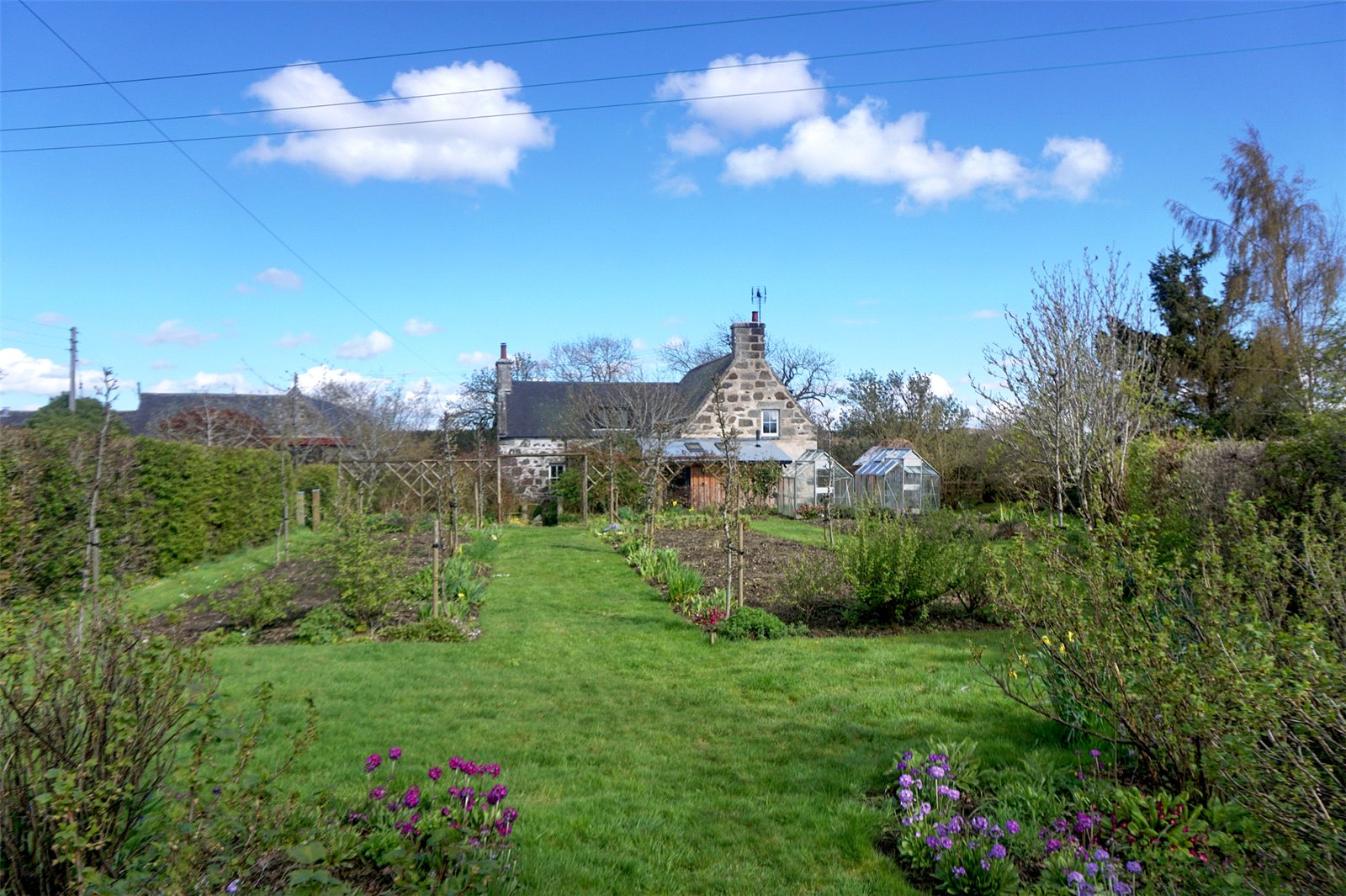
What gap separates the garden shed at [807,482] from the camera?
25969 mm

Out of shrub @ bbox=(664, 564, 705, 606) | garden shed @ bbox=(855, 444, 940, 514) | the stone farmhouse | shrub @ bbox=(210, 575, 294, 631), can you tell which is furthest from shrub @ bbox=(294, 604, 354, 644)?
garden shed @ bbox=(855, 444, 940, 514)

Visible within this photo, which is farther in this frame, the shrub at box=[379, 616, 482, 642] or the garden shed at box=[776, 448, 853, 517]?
the garden shed at box=[776, 448, 853, 517]

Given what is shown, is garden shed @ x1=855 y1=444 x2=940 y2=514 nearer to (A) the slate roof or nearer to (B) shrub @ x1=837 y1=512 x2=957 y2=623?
(A) the slate roof

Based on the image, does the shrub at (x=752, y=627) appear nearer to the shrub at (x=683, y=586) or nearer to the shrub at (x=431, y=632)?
the shrub at (x=683, y=586)

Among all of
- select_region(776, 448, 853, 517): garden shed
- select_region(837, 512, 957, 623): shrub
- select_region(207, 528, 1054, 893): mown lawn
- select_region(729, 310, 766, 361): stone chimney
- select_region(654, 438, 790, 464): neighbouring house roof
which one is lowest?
select_region(207, 528, 1054, 893): mown lawn

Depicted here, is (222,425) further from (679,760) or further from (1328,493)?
(1328,493)

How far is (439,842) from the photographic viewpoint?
3.32 m

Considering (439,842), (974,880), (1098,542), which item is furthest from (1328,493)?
(439,842)

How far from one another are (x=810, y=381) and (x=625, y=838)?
41.0 meters

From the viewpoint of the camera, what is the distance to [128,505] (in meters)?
11.0

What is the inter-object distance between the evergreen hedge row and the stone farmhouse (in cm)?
1047

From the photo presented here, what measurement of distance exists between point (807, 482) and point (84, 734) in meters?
25.7

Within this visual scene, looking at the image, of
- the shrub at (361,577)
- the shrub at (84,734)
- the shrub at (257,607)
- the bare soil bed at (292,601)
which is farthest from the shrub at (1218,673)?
the shrub at (257,607)

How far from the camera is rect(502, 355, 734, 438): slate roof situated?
95.2ft
